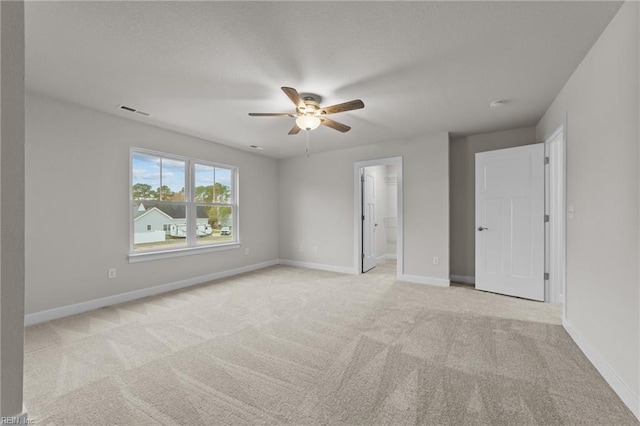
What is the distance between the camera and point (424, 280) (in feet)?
14.7

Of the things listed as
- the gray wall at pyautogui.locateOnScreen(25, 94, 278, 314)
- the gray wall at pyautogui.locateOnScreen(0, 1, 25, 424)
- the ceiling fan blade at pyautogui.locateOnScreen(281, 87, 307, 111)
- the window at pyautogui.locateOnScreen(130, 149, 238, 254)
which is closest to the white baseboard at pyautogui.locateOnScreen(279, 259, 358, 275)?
the window at pyautogui.locateOnScreen(130, 149, 238, 254)

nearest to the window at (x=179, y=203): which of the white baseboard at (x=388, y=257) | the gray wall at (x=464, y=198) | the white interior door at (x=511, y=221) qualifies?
the white baseboard at (x=388, y=257)

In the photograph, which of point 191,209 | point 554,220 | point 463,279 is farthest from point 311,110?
point 463,279

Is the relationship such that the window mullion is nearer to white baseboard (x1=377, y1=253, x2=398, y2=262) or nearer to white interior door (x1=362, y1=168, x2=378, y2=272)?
white interior door (x1=362, y1=168, x2=378, y2=272)

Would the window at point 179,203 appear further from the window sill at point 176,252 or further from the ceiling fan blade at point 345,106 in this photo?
the ceiling fan blade at point 345,106

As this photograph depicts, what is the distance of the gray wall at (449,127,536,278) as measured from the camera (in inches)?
177

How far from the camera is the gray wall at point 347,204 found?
14.4 ft

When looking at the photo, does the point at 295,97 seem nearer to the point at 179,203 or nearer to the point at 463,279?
the point at 179,203

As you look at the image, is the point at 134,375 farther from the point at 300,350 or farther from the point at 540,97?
the point at 540,97

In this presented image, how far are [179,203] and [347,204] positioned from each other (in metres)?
3.02

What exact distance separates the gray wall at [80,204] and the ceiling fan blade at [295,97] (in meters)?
2.63

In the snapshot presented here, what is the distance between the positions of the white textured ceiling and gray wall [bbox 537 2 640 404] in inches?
9.4

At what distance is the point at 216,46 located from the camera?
2.07 meters

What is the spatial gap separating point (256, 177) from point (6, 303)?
4.76 m
